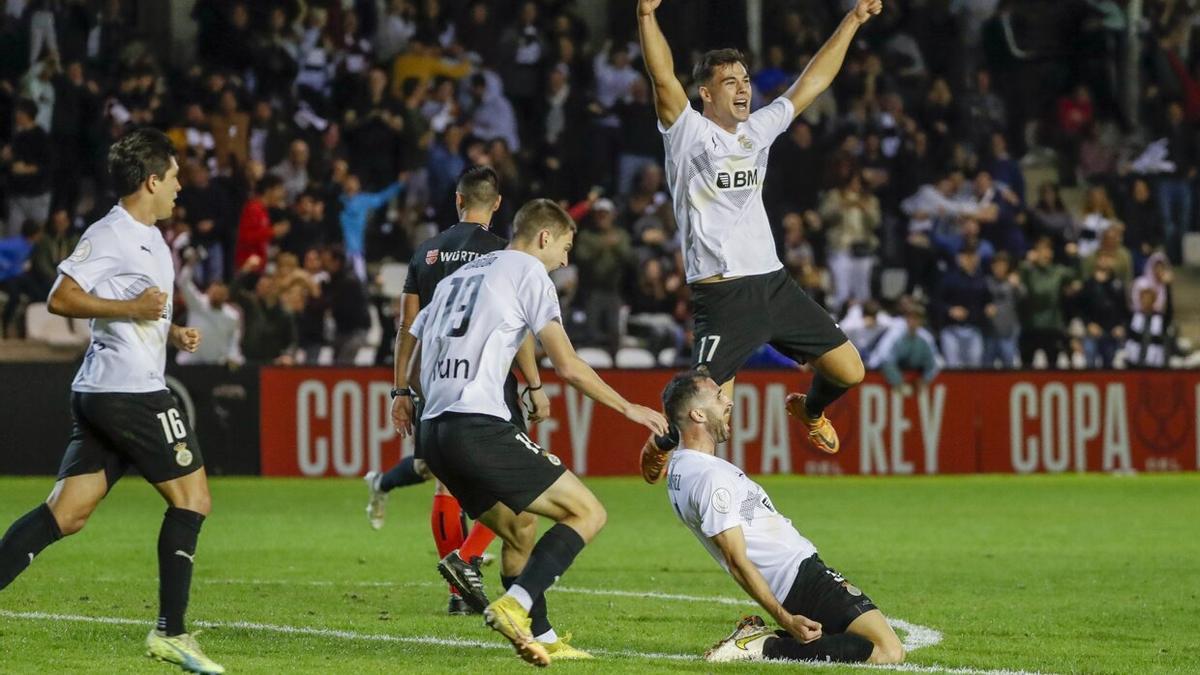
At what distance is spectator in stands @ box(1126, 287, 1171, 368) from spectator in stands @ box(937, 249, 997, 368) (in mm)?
2044

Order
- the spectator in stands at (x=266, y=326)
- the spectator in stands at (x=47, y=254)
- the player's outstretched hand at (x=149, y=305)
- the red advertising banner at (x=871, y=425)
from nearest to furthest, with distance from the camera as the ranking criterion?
the player's outstretched hand at (x=149, y=305)
the red advertising banner at (x=871, y=425)
the spectator in stands at (x=266, y=326)
the spectator in stands at (x=47, y=254)

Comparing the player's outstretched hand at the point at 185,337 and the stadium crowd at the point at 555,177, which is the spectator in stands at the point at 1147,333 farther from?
the player's outstretched hand at the point at 185,337

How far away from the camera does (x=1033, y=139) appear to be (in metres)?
27.1

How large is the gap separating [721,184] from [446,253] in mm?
1486

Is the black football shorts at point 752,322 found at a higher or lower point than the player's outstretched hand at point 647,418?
higher

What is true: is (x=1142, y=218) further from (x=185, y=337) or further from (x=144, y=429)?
(x=144, y=429)

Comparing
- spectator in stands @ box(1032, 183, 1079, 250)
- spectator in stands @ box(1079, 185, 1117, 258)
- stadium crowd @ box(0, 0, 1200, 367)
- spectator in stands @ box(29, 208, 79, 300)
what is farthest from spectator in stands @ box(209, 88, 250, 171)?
spectator in stands @ box(1079, 185, 1117, 258)

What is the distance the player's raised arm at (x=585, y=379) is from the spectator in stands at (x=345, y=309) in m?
13.7

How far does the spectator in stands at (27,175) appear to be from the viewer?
22.4m

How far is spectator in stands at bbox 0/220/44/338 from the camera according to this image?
21062mm

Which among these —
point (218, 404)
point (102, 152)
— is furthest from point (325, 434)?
point (102, 152)

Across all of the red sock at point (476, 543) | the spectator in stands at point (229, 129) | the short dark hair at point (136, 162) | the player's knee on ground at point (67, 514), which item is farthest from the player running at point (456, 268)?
the spectator in stands at point (229, 129)

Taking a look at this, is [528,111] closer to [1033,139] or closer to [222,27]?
[222,27]

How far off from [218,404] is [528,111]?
6632mm
